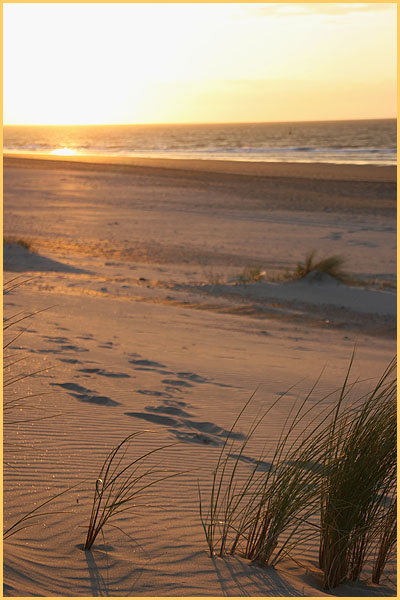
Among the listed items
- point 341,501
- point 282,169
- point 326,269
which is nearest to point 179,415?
point 341,501

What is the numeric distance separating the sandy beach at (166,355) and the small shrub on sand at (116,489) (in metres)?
0.08

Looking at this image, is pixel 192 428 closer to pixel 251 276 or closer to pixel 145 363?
pixel 145 363

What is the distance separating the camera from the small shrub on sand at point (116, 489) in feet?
9.14

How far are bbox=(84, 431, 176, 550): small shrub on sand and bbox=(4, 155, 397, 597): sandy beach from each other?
3.1 inches

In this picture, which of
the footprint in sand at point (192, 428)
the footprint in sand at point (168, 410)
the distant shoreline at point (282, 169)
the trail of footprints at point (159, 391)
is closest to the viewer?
the footprint in sand at point (192, 428)

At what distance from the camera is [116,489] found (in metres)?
3.40

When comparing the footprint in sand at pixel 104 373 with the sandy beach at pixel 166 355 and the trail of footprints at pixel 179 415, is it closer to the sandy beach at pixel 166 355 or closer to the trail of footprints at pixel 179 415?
the sandy beach at pixel 166 355

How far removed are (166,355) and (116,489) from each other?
3.23m

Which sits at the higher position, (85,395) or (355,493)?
(355,493)

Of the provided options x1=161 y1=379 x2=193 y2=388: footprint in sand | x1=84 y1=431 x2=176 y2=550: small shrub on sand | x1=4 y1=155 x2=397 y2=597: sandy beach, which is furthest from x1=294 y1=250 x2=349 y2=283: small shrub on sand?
x1=84 y1=431 x2=176 y2=550: small shrub on sand

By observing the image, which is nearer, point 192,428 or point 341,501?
point 341,501

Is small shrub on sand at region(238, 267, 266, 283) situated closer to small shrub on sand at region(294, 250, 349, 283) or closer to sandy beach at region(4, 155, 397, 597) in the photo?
sandy beach at region(4, 155, 397, 597)

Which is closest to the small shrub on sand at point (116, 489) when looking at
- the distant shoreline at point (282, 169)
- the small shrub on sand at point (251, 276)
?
the small shrub on sand at point (251, 276)

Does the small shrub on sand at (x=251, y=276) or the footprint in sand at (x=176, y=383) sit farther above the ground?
the small shrub on sand at (x=251, y=276)
